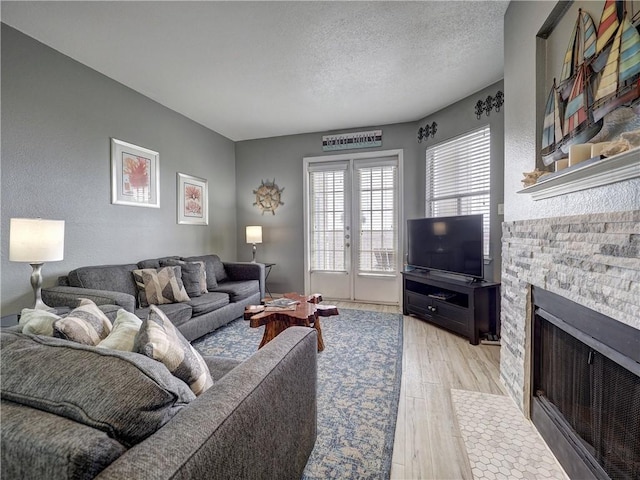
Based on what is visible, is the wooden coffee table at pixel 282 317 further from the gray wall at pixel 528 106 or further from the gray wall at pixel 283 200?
the gray wall at pixel 283 200

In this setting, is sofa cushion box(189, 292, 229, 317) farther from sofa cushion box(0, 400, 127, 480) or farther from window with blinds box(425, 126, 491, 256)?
window with blinds box(425, 126, 491, 256)

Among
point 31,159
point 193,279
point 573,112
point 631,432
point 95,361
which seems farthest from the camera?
point 193,279

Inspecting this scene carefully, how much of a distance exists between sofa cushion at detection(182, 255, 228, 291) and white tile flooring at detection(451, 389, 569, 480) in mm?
2859

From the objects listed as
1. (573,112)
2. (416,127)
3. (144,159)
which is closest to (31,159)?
(144,159)

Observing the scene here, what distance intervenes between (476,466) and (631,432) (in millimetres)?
648

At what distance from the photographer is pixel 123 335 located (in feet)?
3.35

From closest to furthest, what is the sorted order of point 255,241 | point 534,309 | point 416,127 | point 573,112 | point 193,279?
point 573,112 < point 534,309 < point 193,279 < point 416,127 < point 255,241

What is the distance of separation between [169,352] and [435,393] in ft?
5.88

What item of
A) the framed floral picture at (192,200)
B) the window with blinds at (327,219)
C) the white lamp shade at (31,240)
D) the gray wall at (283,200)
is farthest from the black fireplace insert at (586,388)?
the framed floral picture at (192,200)

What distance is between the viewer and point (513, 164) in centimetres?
199

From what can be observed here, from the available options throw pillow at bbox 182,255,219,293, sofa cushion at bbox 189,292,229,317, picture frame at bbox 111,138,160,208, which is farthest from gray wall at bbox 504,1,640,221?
picture frame at bbox 111,138,160,208

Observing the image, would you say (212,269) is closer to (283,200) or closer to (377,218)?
(283,200)

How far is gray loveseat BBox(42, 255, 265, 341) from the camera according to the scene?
7.22 ft

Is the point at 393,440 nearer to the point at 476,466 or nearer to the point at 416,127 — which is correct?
the point at 476,466
